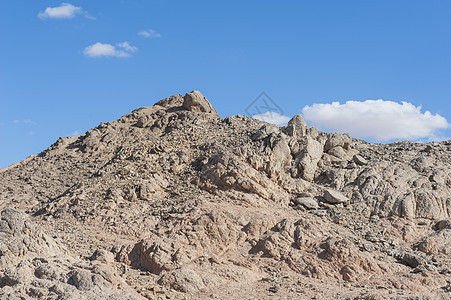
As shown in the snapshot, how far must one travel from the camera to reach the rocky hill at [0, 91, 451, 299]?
14766 mm

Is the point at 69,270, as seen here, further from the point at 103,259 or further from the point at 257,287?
the point at 257,287

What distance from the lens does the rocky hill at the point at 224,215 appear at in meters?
14.8

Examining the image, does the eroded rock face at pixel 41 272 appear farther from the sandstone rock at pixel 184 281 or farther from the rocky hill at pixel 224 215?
the sandstone rock at pixel 184 281

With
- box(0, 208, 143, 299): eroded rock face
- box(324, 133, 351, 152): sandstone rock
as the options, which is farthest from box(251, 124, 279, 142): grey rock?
box(0, 208, 143, 299): eroded rock face

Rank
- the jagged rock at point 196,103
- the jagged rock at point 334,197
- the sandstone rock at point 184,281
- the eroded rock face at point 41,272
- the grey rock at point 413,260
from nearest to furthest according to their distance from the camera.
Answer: the eroded rock face at point 41,272 → the sandstone rock at point 184,281 → the grey rock at point 413,260 → the jagged rock at point 334,197 → the jagged rock at point 196,103

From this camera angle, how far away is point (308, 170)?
2233cm

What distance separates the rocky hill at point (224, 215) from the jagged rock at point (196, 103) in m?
0.06

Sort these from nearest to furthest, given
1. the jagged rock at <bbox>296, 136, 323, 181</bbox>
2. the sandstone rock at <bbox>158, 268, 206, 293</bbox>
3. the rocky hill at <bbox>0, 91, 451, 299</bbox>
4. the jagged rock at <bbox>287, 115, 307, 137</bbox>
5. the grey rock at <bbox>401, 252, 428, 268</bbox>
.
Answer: the rocky hill at <bbox>0, 91, 451, 299</bbox>
the sandstone rock at <bbox>158, 268, 206, 293</bbox>
the grey rock at <bbox>401, 252, 428, 268</bbox>
the jagged rock at <bbox>296, 136, 323, 181</bbox>
the jagged rock at <bbox>287, 115, 307, 137</bbox>

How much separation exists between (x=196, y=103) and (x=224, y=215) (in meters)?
10.5

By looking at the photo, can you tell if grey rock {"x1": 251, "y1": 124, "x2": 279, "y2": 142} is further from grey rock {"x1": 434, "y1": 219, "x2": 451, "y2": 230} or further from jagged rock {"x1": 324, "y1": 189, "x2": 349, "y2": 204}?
grey rock {"x1": 434, "y1": 219, "x2": 451, "y2": 230}

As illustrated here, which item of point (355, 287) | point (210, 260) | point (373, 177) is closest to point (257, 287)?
point (210, 260)

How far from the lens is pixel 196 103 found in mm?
27688

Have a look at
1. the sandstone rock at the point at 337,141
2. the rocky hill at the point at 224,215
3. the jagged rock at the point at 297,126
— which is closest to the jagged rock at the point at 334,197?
the rocky hill at the point at 224,215

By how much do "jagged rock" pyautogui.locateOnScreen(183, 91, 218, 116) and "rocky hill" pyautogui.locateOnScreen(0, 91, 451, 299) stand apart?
0.21ft
